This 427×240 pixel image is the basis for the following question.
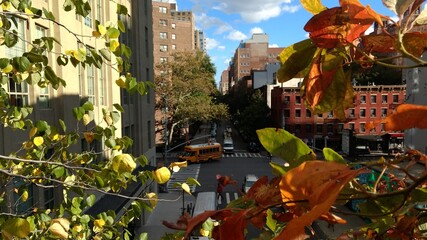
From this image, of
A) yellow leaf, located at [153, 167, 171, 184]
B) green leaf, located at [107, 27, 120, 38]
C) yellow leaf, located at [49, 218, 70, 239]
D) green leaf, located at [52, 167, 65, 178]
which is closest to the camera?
yellow leaf, located at [49, 218, 70, 239]

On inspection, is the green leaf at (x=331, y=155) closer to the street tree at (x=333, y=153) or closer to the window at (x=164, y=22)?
the street tree at (x=333, y=153)

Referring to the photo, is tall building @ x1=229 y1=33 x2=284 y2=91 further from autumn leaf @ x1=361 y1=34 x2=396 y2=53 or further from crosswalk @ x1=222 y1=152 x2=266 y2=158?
autumn leaf @ x1=361 y1=34 x2=396 y2=53

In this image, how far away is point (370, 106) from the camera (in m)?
34.2

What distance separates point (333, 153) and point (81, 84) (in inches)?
402

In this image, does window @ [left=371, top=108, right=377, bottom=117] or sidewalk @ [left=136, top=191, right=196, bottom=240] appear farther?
window @ [left=371, top=108, right=377, bottom=117]

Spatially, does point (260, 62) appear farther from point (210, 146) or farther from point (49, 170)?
point (49, 170)

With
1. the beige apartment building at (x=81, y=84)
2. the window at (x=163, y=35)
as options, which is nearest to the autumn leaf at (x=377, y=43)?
the beige apartment building at (x=81, y=84)

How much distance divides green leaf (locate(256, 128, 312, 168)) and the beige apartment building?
6.10 feet

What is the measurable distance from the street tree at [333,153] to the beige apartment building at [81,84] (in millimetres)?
1892

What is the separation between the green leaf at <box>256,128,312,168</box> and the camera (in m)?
0.81

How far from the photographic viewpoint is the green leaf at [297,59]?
81 centimetres

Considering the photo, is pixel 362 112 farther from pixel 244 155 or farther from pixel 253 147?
pixel 244 155

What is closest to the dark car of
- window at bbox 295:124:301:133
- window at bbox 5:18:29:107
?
window at bbox 295:124:301:133

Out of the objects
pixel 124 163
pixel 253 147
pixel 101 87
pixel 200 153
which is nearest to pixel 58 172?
pixel 124 163
